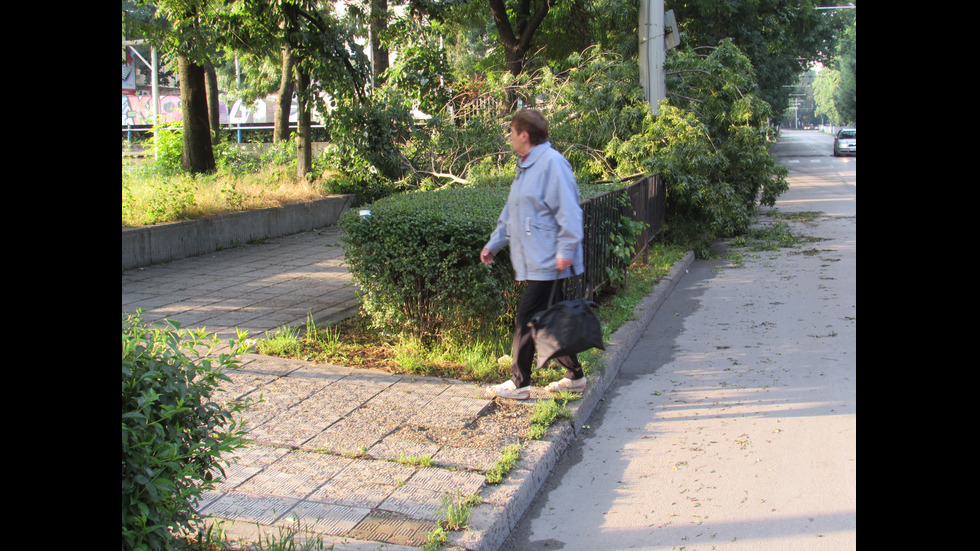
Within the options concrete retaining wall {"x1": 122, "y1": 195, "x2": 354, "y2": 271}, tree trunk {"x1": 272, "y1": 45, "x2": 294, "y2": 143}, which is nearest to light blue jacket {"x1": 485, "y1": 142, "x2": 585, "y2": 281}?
concrete retaining wall {"x1": 122, "y1": 195, "x2": 354, "y2": 271}

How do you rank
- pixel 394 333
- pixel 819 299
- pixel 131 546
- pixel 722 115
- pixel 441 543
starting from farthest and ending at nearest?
pixel 722 115 < pixel 819 299 < pixel 394 333 < pixel 441 543 < pixel 131 546

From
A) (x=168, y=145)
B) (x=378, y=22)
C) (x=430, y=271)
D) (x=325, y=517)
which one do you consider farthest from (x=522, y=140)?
(x=378, y=22)

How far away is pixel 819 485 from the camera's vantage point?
421 cm

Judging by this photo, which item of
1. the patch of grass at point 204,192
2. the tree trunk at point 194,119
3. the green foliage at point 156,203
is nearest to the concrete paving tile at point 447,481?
the patch of grass at point 204,192

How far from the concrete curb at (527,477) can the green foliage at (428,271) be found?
1005mm

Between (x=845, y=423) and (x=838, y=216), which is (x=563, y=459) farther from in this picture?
(x=838, y=216)

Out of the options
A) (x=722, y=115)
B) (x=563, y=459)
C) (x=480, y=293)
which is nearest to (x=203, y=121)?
(x=722, y=115)

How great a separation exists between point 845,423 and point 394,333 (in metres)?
3.48

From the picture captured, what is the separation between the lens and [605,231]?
318 inches

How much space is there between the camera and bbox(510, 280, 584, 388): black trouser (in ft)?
17.2

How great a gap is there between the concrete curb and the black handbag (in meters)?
0.45

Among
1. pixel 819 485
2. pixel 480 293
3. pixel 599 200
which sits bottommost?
pixel 819 485

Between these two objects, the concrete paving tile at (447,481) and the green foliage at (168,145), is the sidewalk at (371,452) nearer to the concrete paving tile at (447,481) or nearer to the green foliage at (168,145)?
the concrete paving tile at (447,481)

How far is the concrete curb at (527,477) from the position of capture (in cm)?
352
